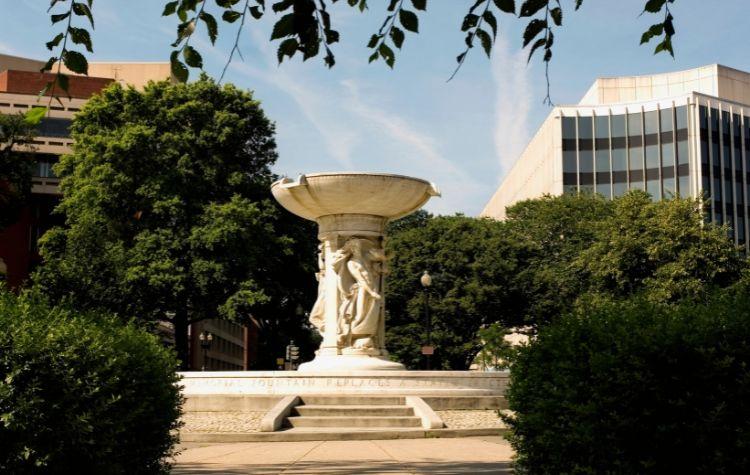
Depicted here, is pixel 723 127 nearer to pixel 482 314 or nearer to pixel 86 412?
pixel 482 314

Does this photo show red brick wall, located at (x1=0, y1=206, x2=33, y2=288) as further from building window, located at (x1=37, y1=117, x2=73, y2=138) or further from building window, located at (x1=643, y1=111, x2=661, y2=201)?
building window, located at (x1=643, y1=111, x2=661, y2=201)

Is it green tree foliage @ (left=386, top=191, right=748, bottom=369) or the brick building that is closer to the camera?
green tree foliage @ (left=386, top=191, right=748, bottom=369)

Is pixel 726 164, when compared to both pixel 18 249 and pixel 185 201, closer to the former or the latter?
pixel 185 201

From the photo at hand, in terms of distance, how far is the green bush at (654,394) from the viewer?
6.00 m

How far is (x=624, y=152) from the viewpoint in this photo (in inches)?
2694

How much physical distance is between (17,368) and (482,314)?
40.9 metres

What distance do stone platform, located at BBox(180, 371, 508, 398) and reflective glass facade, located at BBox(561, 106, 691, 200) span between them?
4902cm

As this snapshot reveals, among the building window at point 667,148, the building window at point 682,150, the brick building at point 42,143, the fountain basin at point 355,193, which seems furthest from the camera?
the building window at point 667,148

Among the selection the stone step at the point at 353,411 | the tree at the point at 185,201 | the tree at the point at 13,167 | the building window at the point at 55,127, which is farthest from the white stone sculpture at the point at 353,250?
the building window at the point at 55,127

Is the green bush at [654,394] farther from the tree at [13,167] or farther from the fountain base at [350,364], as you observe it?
the tree at [13,167]

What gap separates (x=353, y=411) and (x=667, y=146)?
5509cm

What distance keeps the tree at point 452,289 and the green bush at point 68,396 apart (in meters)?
37.5

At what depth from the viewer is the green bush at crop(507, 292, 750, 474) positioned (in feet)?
19.7

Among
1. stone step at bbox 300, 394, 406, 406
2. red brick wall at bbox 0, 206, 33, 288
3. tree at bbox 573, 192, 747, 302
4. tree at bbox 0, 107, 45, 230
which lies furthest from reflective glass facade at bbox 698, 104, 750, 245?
stone step at bbox 300, 394, 406, 406
